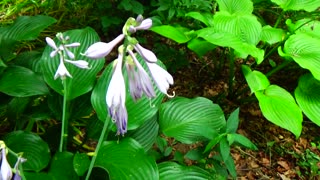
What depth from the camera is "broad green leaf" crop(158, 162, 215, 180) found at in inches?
61.3

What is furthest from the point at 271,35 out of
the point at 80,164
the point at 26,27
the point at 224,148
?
the point at 80,164

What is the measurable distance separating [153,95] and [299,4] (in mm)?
1998

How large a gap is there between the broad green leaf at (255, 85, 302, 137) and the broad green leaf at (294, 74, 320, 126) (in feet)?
0.32

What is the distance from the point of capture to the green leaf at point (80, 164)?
1.43 metres

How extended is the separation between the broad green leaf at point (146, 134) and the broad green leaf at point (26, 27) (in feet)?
2.29

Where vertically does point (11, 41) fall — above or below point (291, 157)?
above

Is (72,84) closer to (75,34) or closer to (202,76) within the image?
(75,34)

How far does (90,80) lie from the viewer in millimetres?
1713

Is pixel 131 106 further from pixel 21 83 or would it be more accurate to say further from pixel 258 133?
pixel 258 133

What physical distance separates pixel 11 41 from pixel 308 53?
1686 millimetres

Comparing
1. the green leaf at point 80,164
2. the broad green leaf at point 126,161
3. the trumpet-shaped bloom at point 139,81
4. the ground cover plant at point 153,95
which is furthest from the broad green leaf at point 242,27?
the trumpet-shaped bloom at point 139,81

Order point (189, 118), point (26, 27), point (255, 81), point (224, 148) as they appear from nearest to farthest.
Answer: point (224, 148) < point (189, 118) < point (26, 27) < point (255, 81)

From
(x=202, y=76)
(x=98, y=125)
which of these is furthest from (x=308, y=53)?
(x=98, y=125)

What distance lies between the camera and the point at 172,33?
7.87ft
